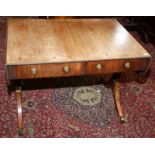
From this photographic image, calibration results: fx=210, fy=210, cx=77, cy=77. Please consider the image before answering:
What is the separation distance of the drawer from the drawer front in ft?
0.24

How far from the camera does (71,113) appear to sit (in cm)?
179

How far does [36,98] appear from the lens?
1.90 metres

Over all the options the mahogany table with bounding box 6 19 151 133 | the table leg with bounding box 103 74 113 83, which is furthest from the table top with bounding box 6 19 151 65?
the table leg with bounding box 103 74 113 83

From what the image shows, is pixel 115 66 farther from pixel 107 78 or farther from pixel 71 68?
pixel 107 78

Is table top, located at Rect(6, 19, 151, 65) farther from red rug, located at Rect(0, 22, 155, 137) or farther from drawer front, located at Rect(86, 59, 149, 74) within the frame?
red rug, located at Rect(0, 22, 155, 137)

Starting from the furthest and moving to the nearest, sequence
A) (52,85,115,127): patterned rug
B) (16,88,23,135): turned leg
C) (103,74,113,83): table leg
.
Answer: (103,74,113,83): table leg, (52,85,115,127): patterned rug, (16,88,23,135): turned leg

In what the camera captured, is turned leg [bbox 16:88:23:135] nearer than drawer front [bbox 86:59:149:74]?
No

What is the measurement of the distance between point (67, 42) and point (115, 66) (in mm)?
381

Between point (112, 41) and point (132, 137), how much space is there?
2.51 ft

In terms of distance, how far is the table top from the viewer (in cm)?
132

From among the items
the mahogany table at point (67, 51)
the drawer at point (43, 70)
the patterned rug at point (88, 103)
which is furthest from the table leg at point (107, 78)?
the drawer at point (43, 70)

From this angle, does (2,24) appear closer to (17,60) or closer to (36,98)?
(36,98)

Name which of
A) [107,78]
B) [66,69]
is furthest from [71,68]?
[107,78]

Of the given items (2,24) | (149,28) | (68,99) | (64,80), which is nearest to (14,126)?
(68,99)
